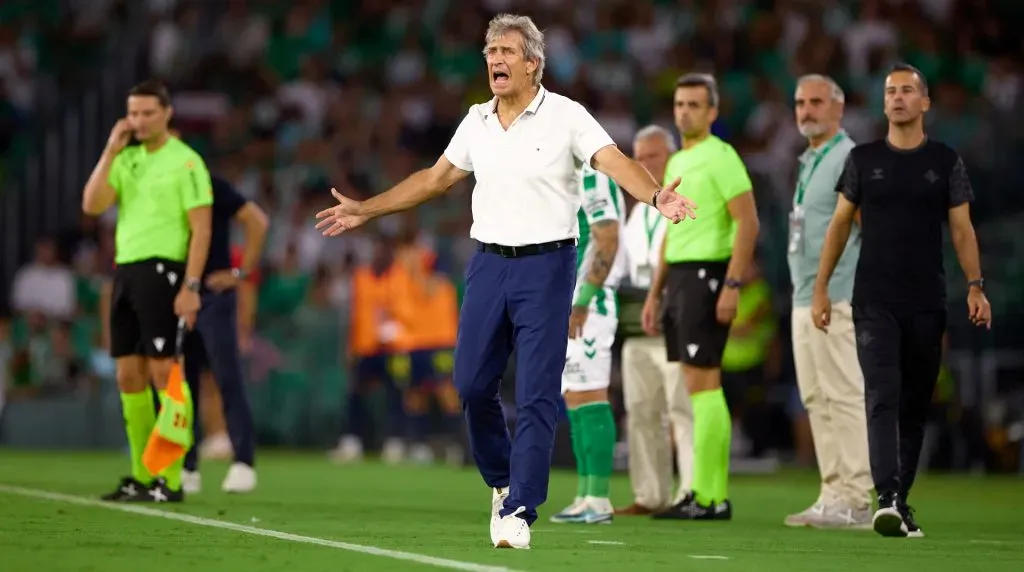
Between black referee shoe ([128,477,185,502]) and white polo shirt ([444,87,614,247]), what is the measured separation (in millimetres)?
3776

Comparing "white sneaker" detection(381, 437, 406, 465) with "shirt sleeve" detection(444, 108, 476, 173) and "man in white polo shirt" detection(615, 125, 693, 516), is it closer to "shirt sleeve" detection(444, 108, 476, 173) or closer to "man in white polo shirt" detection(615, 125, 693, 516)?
"man in white polo shirt" detection(615, 125, 693, 516)

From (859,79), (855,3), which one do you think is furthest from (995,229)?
(855,3)

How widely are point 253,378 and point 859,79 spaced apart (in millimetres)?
8333

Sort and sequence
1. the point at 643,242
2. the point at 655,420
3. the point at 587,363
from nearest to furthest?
1. the point at 587,363
2. the point at 655,420
3. the point at 643,242

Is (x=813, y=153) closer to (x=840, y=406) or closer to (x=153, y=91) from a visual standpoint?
(x=840, y=406)

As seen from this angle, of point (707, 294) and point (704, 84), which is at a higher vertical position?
point (704, 84)

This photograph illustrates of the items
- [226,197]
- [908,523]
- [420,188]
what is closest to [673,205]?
[420,188]

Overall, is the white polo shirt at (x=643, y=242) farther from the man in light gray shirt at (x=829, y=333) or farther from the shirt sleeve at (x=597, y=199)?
the shirt sleeve at (x=597, y=199)

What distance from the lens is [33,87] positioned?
23531mm

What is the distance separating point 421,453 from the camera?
19.7m

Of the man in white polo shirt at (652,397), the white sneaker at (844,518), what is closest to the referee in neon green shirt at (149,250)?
the man in white polo shirt at (652,397)

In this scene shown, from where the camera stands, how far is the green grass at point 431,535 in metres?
7.64

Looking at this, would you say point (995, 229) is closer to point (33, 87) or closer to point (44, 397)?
point (44, 397)

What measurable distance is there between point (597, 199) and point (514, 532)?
10.4 ft
